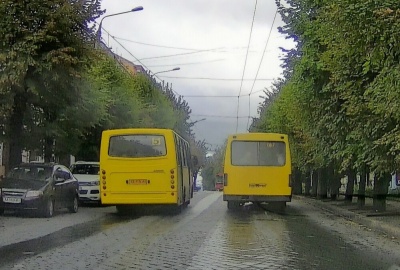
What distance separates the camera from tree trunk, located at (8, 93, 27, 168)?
23.4 m

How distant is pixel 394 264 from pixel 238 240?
3.53 m

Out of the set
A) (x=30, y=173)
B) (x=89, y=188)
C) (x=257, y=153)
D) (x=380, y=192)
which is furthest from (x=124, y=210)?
(x=380, y=192)

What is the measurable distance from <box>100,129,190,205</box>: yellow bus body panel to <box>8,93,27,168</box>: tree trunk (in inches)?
158

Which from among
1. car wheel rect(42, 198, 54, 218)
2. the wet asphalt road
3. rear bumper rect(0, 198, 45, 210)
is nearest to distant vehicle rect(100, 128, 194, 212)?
the wet asphalt road

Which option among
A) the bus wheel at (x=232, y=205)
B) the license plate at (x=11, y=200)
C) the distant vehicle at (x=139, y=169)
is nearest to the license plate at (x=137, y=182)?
the distant vehicle at (x=139, y=169)

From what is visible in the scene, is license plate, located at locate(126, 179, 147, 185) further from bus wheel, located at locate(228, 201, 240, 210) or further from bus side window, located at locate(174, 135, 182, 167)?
bus wheel, located at locate(228, 201, 240, 210)

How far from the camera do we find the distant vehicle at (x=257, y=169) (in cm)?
2406

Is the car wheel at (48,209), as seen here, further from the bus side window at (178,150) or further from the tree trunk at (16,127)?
the bus side window at (178,150)

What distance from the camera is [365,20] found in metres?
14.0

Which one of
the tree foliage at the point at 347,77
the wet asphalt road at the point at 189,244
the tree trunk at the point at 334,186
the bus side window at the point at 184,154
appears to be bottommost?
Answer: the wet asphalt road at the point at 189,244

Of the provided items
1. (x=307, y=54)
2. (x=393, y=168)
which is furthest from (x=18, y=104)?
(x=393, y=168)

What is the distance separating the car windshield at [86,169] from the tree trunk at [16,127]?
3881 mm

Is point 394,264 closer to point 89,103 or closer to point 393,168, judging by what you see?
point 393,168

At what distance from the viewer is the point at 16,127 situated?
79.4 feet
